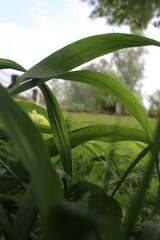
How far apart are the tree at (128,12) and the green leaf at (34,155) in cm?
713

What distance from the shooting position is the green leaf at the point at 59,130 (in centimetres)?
20

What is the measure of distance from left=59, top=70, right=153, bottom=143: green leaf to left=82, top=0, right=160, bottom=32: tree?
7.00 meters

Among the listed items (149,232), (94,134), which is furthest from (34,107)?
(149,232)

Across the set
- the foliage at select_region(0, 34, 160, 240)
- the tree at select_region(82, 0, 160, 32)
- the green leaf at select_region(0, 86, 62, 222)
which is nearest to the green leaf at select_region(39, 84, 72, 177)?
the foliage at select_region(0, 34, 160, 240)

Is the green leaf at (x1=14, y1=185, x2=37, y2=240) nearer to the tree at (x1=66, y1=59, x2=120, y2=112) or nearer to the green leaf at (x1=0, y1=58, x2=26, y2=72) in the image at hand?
the green leaf at (x1=0, y1=58, x2=26, y2=72)

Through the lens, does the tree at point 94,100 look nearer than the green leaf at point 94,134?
No

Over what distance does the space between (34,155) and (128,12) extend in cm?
764

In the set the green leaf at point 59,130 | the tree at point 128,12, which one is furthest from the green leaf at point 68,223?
the tree at point 128,12

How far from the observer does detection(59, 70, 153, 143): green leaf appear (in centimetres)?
22

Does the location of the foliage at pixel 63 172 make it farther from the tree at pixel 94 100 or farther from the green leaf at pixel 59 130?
the tree at pixel 94 100

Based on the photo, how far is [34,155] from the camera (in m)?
0.09

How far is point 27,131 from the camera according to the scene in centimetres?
9

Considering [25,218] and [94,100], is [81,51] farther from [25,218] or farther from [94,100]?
[94,100]

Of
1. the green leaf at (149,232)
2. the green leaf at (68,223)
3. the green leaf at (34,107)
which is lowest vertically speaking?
the green leaf at (149,232)
